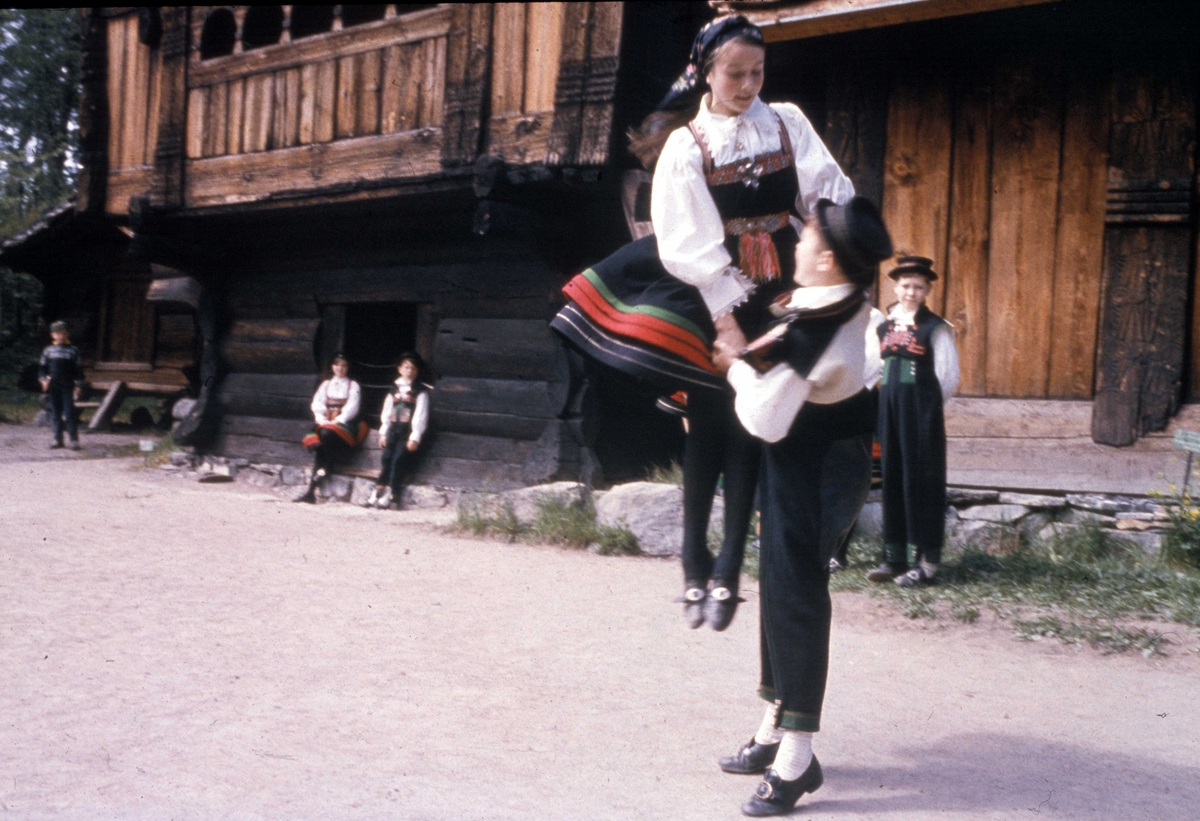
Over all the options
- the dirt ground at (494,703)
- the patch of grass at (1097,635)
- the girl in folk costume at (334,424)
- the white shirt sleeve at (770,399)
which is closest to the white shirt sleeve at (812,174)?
the white shirt sleeve at (770,399)

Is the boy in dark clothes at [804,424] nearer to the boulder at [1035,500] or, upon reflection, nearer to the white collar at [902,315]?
the white collar at [902,315]

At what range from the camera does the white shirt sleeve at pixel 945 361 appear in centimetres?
566

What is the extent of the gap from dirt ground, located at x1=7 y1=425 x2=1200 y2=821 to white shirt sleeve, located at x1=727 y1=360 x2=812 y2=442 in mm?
1006

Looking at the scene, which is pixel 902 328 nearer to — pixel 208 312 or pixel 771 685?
pixel 771 685

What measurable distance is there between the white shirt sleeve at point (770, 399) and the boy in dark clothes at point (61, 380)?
12.9m

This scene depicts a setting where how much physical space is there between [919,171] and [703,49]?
4.57 metres

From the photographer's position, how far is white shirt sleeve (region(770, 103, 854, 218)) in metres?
2.93

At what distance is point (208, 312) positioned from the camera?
1134cm

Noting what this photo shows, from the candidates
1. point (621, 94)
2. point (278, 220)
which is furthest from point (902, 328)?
point (278, 220)

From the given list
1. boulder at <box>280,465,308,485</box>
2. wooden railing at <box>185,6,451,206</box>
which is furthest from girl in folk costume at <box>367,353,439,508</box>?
wooden railing at <box>185,6,451,206</box>

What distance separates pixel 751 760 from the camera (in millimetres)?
2928

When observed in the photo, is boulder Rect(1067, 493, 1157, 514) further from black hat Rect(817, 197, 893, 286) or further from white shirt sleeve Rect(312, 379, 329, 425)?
white shirt sleeve Rect(312, 379, 329, 425)

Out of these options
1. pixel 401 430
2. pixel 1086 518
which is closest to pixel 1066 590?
pixel 1086 518

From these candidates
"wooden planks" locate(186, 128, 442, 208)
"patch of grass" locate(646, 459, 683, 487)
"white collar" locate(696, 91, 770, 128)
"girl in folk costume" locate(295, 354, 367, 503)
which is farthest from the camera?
"girl in folk costume" locate(295, 354, 367, 503)
